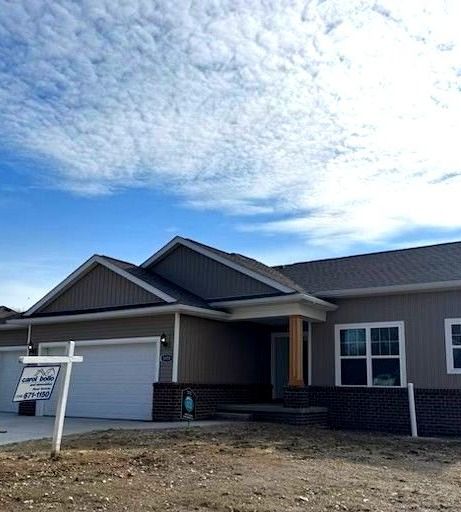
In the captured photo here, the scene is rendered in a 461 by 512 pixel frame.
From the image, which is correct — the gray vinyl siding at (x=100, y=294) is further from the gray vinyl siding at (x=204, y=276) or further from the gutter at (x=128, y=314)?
the gray vinyl siding at (x=204, y=276)

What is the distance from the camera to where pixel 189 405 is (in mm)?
15164

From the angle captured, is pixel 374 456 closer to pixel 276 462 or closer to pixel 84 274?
pixel 276 462

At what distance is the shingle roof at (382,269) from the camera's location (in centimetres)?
1602

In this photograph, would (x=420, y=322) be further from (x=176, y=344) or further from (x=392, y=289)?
(x=176, y=344)

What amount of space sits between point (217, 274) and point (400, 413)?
648 centimetres

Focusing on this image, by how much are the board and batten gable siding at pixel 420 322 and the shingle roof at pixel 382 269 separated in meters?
0.46

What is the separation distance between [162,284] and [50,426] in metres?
5.19

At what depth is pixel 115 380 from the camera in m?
17.6

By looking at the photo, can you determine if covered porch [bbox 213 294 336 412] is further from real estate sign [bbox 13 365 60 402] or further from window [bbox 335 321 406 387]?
real estate sign [bbox 13 365 60 402]

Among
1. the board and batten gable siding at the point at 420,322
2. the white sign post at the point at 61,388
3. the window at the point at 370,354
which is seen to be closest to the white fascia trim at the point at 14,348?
the board and batten gable siding at the point at 420,322

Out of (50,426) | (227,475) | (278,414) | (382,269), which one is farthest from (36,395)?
(382,269)

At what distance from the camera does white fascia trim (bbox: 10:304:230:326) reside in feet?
53.4

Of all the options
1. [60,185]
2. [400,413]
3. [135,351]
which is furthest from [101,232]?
[400,413]

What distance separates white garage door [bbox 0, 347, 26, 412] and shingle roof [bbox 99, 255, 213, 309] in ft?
16.6
